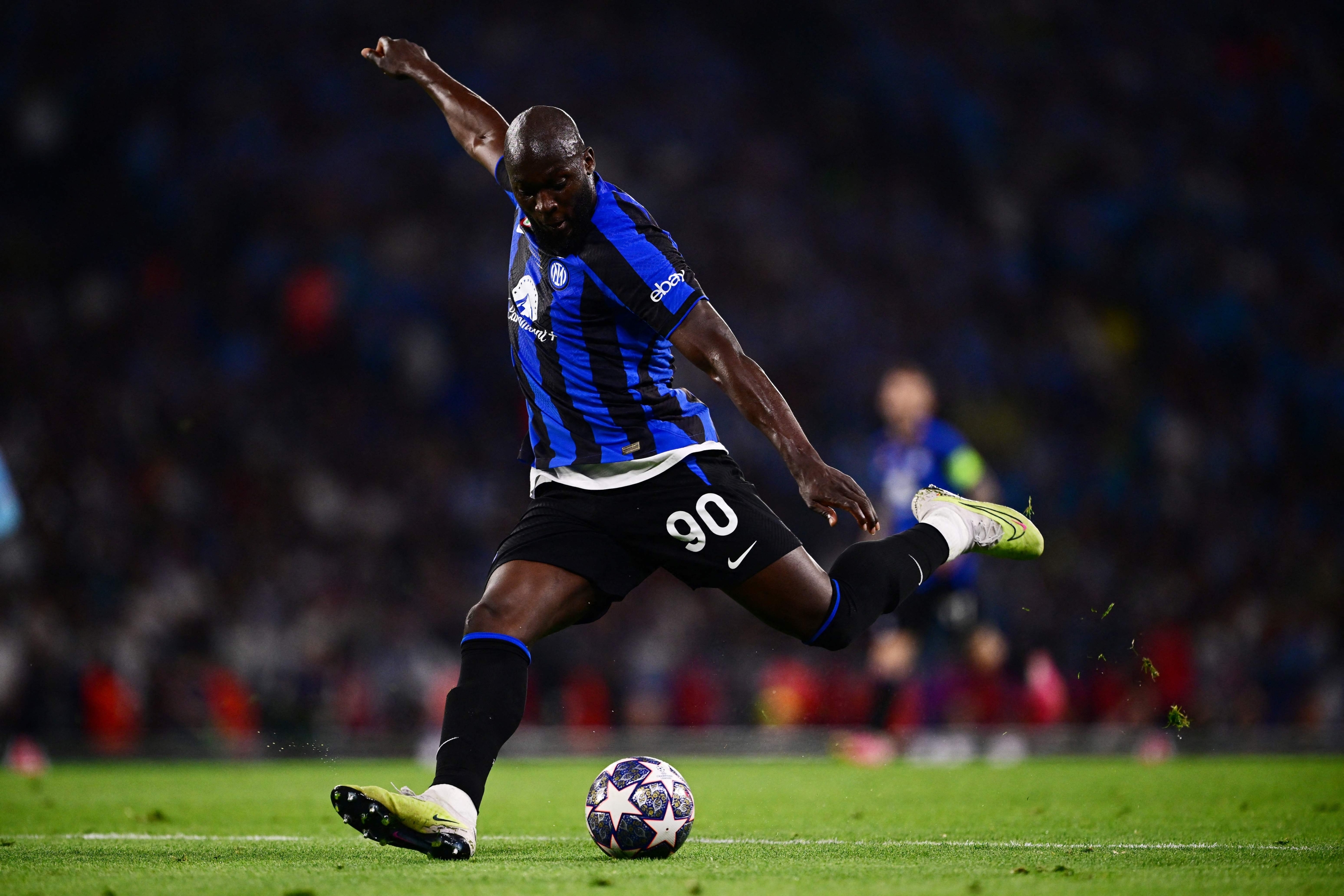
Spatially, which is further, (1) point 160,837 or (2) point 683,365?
(2) point 683,365

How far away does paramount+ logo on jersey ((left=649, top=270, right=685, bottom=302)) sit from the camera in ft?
13.9

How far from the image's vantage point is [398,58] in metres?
5.91

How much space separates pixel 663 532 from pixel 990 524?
150cm

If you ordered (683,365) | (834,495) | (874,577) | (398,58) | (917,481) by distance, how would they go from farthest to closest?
(683,365) → (917,481) → (398,58) → (874,577) → (834,495)

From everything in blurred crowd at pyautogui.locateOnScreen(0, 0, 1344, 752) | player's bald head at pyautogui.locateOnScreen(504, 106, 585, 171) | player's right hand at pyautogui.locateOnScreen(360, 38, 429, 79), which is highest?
player's right hand at pyautogui.locateOnScreen(360, 38, 429, 79)

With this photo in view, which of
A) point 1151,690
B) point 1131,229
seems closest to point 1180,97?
point 1131,229

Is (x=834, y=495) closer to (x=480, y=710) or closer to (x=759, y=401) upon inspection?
(x=759, y=401)

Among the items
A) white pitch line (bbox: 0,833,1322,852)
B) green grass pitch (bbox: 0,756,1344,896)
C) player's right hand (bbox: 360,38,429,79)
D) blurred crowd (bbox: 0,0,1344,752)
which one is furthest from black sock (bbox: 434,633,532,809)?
blurred crowd (bbox: 0,0,1344,752)

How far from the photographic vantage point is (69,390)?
14.9 meters

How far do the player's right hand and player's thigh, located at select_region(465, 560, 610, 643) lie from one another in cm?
244

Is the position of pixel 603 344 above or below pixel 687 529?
above

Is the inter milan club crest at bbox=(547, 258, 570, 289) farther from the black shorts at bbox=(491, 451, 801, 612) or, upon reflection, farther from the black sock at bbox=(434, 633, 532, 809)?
the black sock at bbox=(434, 633, 532, 809)

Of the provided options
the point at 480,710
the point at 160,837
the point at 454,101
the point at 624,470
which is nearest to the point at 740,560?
the point at 624,470

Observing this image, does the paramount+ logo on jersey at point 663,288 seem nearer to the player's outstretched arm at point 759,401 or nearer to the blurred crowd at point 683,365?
the player's outstretched arm at point 759,401
